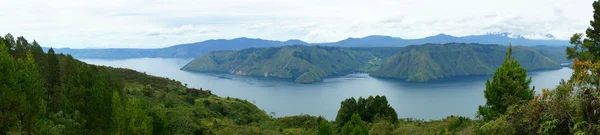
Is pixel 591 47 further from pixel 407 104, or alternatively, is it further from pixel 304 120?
pixel 407 104

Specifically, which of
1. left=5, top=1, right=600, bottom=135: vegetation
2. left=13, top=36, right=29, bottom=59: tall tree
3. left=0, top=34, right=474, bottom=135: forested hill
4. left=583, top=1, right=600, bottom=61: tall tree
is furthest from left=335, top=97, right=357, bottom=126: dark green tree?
left=13, top=36, right=29, bottom=59: tall tree

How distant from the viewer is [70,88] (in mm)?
34156

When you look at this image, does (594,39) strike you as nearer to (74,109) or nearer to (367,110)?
(367,110)

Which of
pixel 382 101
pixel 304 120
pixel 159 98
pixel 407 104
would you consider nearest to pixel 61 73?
pixel 159 98

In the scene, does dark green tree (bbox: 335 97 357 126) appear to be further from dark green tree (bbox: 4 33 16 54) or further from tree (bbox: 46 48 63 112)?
dark green tree (bbox: 4 33 16 54)

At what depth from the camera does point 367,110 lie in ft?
220

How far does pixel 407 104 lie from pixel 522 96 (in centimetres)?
14496

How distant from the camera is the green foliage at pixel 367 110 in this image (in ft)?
212

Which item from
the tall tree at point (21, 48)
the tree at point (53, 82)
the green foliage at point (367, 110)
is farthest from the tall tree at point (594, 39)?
the tall tree at point (21, 48)

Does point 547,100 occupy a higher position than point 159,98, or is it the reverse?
point 547,100

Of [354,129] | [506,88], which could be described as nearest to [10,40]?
[354,129]

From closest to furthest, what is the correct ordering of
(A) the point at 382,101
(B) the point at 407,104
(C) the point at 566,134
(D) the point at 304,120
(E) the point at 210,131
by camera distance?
(C) the point at 566,134 < (E) the point at 210,131 < (D) the point at 304,120 < (A) the point at 382,101 < (B) the point at 407,104

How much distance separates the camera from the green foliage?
212 ft

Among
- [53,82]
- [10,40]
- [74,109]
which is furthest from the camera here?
[10,40]
